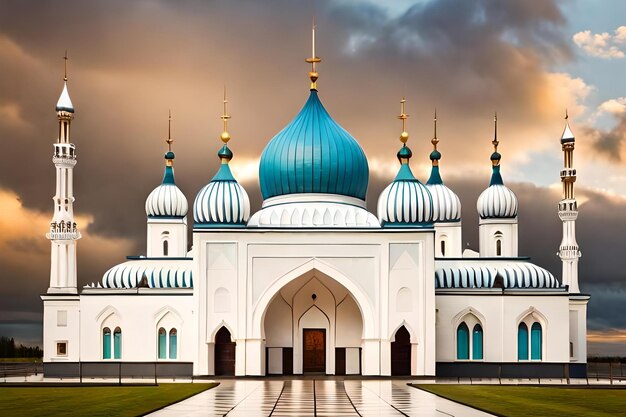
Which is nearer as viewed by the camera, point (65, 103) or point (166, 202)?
point (65, 103)

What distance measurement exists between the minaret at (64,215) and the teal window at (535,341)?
797 inches

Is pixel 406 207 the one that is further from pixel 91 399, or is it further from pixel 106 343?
pixel 91 399

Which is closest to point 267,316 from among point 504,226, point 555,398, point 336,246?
point 336,246

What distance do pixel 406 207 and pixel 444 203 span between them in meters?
11.0

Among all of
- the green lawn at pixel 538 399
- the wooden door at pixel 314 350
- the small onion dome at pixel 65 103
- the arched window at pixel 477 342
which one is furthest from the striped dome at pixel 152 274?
the green lawn at pixel 538 399

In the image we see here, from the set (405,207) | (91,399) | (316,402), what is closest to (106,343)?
(405,207)

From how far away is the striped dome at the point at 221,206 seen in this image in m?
40.2

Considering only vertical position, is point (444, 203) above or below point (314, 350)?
above

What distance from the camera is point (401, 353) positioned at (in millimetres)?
40375

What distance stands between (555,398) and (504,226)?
2061 centimetres

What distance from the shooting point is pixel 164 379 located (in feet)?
129

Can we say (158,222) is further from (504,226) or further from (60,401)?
(60,401)

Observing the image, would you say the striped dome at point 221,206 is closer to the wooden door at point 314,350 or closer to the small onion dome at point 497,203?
the wooden door at point 314,350

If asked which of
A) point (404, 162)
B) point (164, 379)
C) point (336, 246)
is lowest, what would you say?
point (164, 379)
